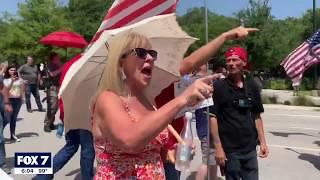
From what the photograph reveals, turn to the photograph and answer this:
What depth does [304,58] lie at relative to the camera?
10664 millimetres

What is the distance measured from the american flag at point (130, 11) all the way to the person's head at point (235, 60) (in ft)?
3.29

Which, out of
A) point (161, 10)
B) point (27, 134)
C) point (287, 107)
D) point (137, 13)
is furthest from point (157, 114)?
point (287, 107)

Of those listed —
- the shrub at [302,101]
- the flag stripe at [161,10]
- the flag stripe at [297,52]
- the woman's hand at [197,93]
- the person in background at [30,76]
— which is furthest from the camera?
the shrub at [302,101]

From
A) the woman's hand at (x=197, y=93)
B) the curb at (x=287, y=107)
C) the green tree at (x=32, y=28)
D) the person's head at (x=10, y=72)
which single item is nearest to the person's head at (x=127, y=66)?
the woman's hand at (x=197, y=93)

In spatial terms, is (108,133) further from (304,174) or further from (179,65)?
(304,174)

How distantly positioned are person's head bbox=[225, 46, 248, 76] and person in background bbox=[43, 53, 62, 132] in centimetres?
672

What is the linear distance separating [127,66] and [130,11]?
1.07 m

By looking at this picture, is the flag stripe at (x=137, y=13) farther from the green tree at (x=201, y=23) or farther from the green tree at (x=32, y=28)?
the green tree at (x=32, y=28)

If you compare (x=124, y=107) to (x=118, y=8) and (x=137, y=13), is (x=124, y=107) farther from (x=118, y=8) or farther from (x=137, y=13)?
(x=137, y=13)

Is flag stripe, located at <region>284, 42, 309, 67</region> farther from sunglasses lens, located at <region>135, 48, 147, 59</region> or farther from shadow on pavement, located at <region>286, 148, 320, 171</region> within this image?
sunglasses lens, located at <region>135, 48, 147, 59</region>

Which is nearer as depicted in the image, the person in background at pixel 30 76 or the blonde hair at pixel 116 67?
the blonde hair at pixel 116 67

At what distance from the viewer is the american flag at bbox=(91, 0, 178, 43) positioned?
3314 mm

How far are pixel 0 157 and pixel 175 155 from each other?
4465 millimetres

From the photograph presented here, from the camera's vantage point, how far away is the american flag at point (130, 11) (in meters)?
3.31
